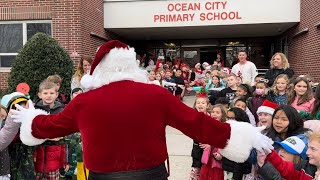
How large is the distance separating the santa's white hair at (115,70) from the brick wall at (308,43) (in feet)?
34.8

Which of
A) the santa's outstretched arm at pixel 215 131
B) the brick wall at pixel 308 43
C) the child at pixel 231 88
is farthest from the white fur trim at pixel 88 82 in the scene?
the brick wall at pixel 308 43

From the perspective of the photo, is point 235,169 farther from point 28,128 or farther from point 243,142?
point 28,128

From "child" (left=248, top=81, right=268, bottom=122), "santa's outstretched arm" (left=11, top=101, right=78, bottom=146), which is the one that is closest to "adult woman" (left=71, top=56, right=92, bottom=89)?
"child" (left=248, top=81, right=268, bottom=122)

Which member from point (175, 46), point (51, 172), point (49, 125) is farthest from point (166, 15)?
point (49, 125)

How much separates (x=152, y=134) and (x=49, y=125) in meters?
0.76

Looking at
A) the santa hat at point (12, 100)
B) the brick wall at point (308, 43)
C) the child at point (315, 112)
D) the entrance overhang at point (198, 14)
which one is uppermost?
the entrance overhang at point (198, 14)

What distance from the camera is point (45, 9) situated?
40.8 ft

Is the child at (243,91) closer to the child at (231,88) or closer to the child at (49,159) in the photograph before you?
the child at (231,88)

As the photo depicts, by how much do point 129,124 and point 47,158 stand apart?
1.94 metres

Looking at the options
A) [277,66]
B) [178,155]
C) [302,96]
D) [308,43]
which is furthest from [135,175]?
[308,43]

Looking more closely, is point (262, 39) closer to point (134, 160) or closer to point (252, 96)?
point (252, 96)

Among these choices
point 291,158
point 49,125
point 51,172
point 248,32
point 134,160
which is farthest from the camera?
point 248,32

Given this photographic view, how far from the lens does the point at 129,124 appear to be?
2432mm

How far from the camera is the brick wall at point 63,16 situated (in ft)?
40.0
